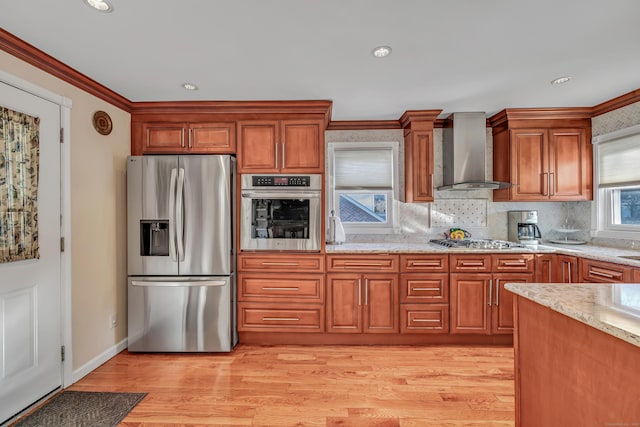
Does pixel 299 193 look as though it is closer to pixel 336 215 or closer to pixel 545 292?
pixel 336 215

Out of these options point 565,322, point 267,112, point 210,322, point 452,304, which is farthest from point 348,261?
point 565,322

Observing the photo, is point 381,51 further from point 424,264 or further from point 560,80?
point 424,264

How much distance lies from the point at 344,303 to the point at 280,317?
0.65 meters

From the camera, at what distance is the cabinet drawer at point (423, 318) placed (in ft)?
9.62

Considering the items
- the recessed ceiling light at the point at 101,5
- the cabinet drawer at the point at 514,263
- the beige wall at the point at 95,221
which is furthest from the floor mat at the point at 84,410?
the cabinet drawer at the point at 514,263

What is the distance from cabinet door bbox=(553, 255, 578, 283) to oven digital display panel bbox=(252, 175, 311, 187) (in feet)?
8.35

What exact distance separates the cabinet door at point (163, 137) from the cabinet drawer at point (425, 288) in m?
2.63

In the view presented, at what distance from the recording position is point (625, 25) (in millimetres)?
1744

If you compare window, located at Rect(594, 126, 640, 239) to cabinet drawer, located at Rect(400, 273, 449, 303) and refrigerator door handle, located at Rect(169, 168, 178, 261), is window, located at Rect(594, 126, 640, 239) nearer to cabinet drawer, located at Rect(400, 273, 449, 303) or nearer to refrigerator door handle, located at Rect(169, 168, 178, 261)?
cabinet drawer, located at Rect(400, 273, 449, 303)

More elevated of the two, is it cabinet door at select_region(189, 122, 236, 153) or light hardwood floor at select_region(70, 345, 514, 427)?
cabinet door at select_region(189, 122, 236, 153)

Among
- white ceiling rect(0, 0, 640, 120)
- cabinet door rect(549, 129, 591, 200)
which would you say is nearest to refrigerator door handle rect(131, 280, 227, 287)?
white ceiling rect(0, 0, 640, 120)

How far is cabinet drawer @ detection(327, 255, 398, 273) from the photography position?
9.69ft

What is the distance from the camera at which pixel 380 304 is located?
294 cm

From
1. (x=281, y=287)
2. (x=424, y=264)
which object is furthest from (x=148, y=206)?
(x=424, y=264)
